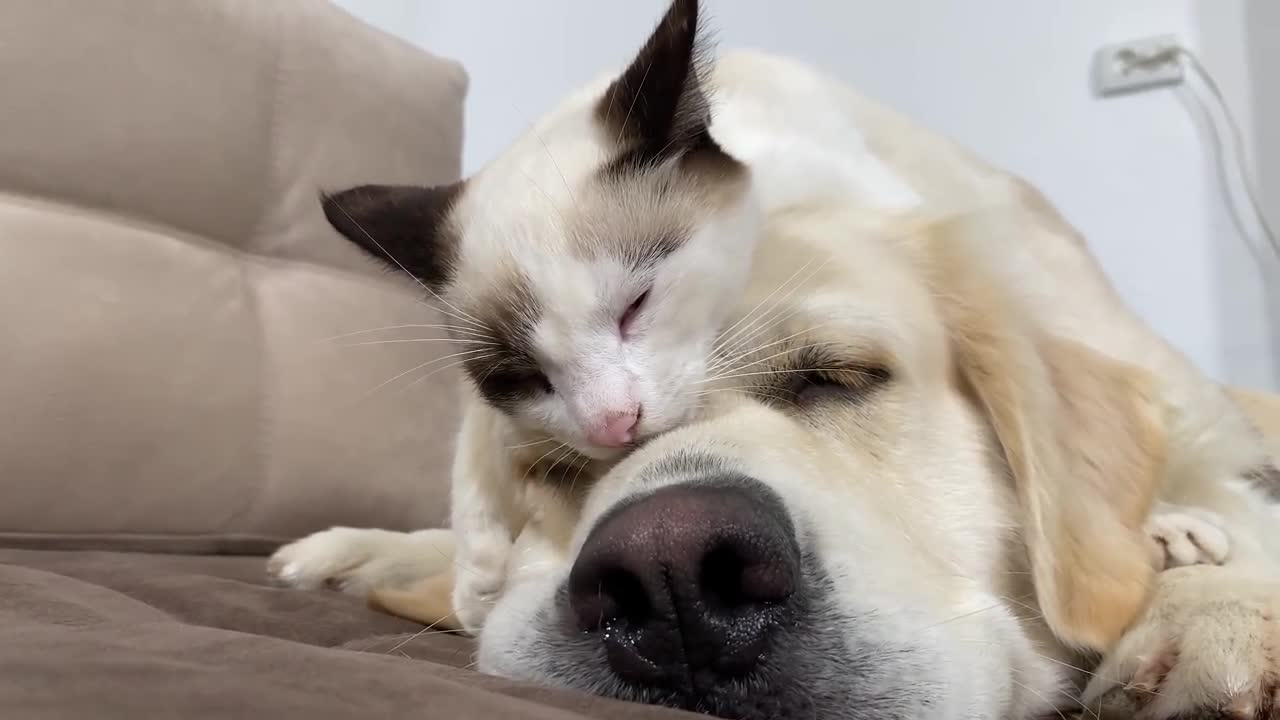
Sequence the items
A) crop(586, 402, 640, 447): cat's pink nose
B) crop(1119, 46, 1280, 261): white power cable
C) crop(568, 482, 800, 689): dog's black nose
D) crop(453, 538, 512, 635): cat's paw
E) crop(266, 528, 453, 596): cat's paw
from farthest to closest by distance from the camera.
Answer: crop(1119, 46, 1280, 261): white power cable
crop(266, 528, 453, 596): cat's paw
crop(453, 538, 512, 635): cat's paw
crop(586, 402, 640, 447): cat's pink nose
crop(568, 482, 800, 689): dog's black nose

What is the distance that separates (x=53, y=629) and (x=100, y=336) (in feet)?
3.49

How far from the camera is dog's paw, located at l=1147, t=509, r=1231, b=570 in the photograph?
84 cm

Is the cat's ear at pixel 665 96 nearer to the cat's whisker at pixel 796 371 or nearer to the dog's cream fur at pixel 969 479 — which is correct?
the dog's cream fur at pixel 969 479

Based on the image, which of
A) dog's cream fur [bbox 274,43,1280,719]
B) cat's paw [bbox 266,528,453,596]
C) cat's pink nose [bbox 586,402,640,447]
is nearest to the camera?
dog's cream fur [bbox 274,43,1280,719]

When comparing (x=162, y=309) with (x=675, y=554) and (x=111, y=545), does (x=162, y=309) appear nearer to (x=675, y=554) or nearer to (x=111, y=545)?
(x=111, y=545)

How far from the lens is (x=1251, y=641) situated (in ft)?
2.15

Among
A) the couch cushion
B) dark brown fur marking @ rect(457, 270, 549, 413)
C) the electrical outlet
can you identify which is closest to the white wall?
the electrical outlet

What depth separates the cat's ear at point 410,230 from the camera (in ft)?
3.31

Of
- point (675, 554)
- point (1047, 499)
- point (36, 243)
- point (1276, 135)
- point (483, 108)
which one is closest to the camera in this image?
point (675, 554)

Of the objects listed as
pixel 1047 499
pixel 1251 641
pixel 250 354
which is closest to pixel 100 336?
pixel 250 354

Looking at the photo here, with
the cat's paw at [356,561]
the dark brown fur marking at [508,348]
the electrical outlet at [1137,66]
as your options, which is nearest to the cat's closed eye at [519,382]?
the dark brown fur marking at [508,348]

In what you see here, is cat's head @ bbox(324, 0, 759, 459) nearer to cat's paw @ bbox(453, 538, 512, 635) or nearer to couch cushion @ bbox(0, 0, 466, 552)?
cat's paw @ bbox(453, 538, 512, 635)

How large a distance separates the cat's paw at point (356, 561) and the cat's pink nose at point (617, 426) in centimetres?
62

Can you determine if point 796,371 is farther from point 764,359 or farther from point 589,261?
point 589,261
